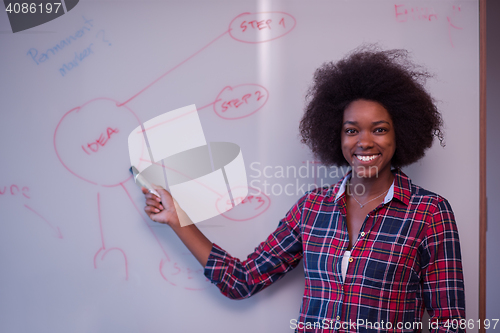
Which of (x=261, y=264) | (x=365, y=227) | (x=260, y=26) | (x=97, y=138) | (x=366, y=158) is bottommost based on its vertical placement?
(x=261, y=264)

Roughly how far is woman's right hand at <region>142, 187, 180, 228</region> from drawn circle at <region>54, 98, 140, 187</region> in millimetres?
129

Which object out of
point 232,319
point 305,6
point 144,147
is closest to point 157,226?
point 144,147

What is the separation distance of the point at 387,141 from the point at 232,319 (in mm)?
674

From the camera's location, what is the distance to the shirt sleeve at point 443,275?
2.91 ft

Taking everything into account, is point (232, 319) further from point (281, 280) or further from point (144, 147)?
point (144, 147)

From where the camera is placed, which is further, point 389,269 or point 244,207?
point 244,207

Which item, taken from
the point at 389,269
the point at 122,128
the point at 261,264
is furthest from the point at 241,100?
the point at 389,269

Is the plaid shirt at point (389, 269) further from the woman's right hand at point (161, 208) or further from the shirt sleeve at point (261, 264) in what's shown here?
the woman's right hand at point (161, 208)

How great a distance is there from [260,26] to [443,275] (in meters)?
0.83

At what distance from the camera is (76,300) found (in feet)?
3.77

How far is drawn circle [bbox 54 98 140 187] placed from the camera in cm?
116

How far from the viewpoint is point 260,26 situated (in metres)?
1.15

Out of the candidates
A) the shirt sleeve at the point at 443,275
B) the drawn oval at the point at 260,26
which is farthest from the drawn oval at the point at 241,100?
the shirt sleeve at the point at 443,275

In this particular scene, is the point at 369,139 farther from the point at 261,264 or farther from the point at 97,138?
the point at 97,138
